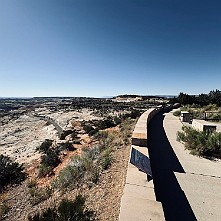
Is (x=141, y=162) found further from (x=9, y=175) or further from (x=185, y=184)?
(x=9, y=175)

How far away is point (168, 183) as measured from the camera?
17.1 feet

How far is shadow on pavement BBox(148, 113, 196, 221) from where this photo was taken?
4.03 m

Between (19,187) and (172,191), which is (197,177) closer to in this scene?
(172,191)

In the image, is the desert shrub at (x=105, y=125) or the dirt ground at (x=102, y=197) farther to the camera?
the desert shrub at (x=105, y=125)

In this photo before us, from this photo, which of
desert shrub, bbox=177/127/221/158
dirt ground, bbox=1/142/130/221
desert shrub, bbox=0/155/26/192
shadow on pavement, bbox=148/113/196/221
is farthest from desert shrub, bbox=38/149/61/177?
desert shrub, bbox=177/127/221/158

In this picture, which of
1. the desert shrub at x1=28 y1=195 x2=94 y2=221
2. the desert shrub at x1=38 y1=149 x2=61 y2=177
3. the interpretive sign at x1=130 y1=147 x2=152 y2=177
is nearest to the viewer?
the desert shrub at x1=28 y1=195 x2=94 y2=221

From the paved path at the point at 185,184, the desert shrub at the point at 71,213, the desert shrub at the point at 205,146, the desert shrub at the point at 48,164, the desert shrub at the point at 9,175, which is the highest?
the desert shrub at the point at 205,146

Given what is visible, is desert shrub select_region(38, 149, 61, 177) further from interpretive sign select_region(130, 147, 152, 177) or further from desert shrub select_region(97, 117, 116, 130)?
desert shrub select_region(97, 117, 116, 130)

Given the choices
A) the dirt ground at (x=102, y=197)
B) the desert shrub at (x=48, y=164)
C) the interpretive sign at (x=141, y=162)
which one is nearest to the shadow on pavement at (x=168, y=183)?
the interpretive sign at (x=141, y=162)

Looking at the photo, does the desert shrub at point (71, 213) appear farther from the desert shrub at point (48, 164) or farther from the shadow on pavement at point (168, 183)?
the desert shrub at point (48, 164)

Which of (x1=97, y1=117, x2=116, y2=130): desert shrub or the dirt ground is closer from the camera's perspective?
the dirt ground

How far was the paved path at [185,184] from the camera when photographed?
4.06 meters

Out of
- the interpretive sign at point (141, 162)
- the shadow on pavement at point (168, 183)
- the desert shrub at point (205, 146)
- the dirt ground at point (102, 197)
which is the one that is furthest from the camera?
the desert shrub at point (205, 146)

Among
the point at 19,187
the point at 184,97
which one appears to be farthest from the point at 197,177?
the point at 184,97
